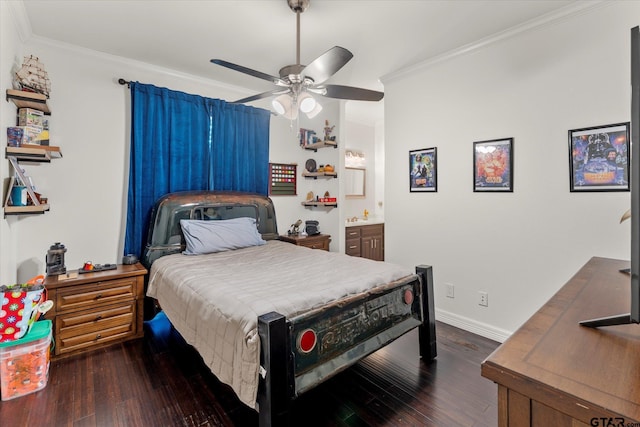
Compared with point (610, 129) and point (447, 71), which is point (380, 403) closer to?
point (610, 129)

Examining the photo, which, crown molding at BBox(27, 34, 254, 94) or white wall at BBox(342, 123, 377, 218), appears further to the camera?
white wall at BBox(342, 123, 377, 218)

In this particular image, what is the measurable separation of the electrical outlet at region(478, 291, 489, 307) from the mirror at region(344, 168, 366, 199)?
3.06 metres

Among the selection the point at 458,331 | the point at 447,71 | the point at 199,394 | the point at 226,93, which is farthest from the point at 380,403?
the point at 226,93

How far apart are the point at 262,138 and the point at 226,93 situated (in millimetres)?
705

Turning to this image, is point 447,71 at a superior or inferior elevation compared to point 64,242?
superior

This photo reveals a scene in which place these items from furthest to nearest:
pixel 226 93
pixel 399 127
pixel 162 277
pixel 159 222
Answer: pixel 226 93, pixel 399 127, pixel 159 222, pixel 162 277

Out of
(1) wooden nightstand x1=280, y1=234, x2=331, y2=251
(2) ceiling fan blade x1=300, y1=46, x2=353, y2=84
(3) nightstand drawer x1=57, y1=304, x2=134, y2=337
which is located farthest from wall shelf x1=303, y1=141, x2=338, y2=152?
(3) nightstand drawer x1=57, y1=304, x2=134, y2=337

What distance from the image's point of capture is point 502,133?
104 inches

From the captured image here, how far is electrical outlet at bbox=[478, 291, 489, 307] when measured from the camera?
2.79m

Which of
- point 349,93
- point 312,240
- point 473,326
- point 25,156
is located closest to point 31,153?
point 25,156

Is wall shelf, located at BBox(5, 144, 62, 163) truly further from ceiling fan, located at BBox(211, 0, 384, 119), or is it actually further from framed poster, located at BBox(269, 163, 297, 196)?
framed poster, located at BBox(269, 163, 297, 196)

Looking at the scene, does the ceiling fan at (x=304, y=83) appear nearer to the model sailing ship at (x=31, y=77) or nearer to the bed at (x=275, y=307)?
the bed at (x=275, y=307)

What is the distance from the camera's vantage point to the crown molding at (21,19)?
217cm

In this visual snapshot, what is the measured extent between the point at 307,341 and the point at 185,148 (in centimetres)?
276
